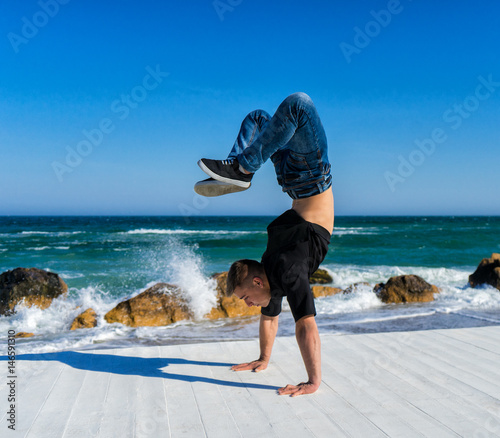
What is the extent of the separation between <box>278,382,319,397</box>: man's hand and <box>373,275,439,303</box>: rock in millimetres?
6716

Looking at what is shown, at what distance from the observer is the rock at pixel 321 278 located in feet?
44.7

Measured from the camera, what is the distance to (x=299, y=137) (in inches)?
106

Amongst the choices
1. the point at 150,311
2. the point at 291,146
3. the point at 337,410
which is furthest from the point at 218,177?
the point at 150,311

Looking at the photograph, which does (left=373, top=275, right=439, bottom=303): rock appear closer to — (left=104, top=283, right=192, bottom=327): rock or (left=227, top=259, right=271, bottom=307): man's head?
(left=104, top=283, right=192, bottom=327): rock

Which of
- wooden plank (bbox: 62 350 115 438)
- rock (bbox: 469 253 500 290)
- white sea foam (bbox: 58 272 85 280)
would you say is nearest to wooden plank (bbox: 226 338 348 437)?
wooden plank (bbox: 62 350 115 438)

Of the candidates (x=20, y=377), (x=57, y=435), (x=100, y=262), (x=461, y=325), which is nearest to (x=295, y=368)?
(x=57, y=435)

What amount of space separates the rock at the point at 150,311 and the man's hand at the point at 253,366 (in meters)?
4.28

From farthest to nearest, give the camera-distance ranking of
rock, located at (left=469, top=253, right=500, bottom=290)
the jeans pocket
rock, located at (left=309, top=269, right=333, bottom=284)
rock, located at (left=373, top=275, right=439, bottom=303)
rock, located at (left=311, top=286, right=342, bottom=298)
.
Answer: rock, located at (left=309, top=269, right=333, bottom=284) → rock, located at (left=469, top=253, right=500, bottom=290) → rock, located at (left=311, top=286, right=342, bottom=298) → rock, located at (left=373, top=275, right=439, bottom=303) → the jeans pocket

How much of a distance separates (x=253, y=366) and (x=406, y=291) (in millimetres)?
6640

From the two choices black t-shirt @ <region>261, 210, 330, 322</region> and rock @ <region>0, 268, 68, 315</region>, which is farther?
rock @ <region>0, 268, 68, 315</region>

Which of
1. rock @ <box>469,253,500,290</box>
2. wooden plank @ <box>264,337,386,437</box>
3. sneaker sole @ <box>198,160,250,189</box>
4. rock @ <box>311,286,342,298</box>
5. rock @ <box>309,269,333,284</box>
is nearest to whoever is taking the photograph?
wooden plank @ <box>264,337,386,437</box>

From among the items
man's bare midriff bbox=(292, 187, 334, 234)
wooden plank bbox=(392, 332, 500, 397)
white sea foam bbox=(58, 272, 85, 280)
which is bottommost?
white sea foam bbox=(58, 272, 85, 280)

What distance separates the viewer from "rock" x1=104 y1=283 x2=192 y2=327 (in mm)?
7367

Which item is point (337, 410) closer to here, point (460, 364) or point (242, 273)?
point (242, 273)
